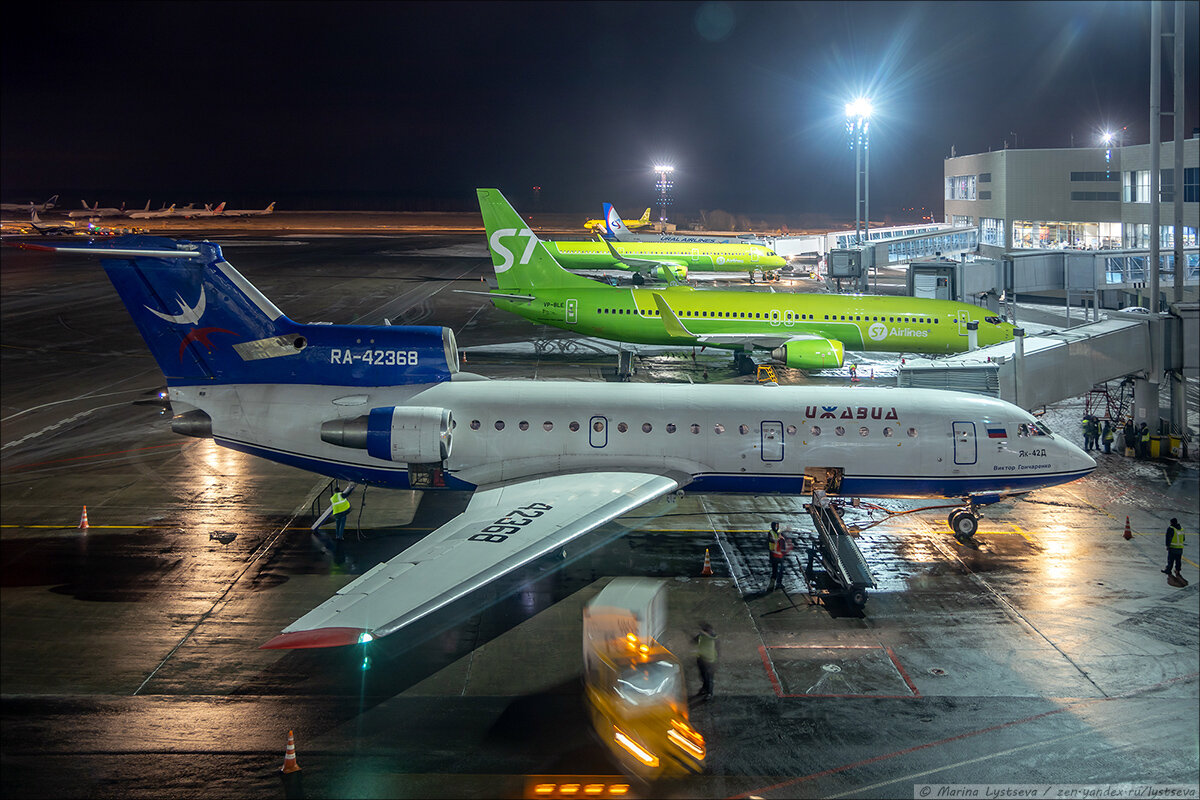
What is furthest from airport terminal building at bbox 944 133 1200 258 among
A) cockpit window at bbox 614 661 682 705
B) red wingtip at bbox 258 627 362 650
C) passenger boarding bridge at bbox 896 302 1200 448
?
red wingtip at bbox 258 627 362 650

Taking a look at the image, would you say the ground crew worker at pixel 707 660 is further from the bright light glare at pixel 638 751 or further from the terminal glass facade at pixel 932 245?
the terminal glass facade at pixel 932 245

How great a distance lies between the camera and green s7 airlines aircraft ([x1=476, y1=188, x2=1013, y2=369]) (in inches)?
1706

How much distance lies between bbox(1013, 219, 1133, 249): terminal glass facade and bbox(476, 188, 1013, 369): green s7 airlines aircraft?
29728 mm

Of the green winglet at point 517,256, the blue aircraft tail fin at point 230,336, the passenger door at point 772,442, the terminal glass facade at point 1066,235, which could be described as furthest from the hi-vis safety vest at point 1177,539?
the terminal glass facade at point 1066,235

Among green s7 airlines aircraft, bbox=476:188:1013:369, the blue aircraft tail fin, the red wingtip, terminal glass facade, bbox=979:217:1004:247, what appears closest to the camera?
the red wingtip

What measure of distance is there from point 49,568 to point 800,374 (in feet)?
106

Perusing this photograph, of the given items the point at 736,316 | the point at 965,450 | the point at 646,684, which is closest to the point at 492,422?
the point at 646,684

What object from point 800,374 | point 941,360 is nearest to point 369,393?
point 941,360

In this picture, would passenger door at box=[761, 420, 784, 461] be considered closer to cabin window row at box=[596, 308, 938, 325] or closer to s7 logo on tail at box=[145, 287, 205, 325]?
s7 logo on tail at box=[145, 287, 205, 325]

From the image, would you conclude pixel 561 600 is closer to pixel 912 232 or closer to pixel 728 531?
pixel 728 531

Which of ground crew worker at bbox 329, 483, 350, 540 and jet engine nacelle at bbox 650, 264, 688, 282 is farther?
jet engine nacelle at bbox 650, 264, 688, 282

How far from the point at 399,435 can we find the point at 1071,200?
6636 cm

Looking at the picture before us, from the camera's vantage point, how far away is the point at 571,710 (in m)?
15.9

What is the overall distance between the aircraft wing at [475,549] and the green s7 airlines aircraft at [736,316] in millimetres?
22167
